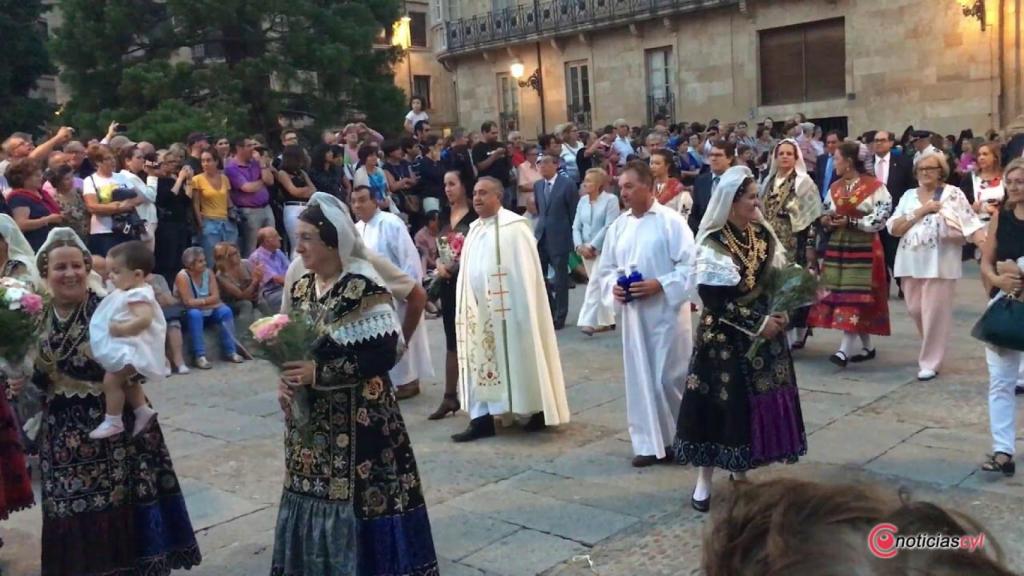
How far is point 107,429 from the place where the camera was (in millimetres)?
4480

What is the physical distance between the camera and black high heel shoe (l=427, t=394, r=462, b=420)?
789 centimetres

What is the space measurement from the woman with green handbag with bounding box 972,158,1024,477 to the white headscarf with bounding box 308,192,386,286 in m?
3.64

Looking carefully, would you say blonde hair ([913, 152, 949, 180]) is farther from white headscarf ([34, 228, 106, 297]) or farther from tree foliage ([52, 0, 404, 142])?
tree foliage ([52, 0, 404, 142])

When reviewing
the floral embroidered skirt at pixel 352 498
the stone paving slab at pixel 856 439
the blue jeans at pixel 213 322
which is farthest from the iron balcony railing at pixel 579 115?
the floral embroidered skirt at pixel 352 498

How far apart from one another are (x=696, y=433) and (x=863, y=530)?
4.40 meters

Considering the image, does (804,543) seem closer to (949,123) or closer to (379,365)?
(379,365)

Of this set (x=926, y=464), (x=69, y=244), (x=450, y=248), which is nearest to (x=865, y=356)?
(x=926, y=464)

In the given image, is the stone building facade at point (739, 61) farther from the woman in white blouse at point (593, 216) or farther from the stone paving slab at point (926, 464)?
the stone paving slab at point (926, 464)

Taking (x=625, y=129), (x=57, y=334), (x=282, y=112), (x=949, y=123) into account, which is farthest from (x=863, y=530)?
(x=949, y=123)

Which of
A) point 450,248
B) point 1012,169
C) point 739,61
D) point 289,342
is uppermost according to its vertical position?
point 739,61

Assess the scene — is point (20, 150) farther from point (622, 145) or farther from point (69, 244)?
point (622, 145)

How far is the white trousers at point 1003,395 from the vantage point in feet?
18.9

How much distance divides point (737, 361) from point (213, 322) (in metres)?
6.92

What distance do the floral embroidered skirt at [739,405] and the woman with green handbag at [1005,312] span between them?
4.33ft
